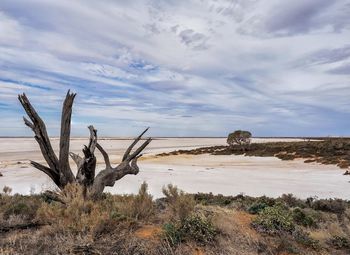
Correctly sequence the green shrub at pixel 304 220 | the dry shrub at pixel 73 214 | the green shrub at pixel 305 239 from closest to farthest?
the green shrub at pixel 305 239 → the dry shrub at pixel 73 214 → the green shrub at pixel 304 220

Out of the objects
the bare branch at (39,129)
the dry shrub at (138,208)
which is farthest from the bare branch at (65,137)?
the dry shrub at (138,208)

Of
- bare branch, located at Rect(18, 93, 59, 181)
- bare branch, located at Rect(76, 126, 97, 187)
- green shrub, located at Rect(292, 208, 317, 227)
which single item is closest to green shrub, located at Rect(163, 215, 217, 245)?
green shrub, located at Rect(292, 208, 317, 227)

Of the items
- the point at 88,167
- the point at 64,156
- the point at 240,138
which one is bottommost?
the point at 88,167

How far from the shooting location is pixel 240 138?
57.7 m

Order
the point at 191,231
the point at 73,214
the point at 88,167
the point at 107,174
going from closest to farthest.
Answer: the point at 191,231 < the point at 73,214 < the point at 88,167 < the point at 107,174

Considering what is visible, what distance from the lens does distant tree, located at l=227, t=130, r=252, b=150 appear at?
185 feet

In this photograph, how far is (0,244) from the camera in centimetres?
638

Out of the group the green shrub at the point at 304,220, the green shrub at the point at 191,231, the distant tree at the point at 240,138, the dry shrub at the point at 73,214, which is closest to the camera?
the green shrub at the point at 191,231

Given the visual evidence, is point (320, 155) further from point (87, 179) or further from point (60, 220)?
point (60, 220)

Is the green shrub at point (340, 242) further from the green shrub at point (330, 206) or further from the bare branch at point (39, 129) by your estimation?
the bare branch at point (39, 129)

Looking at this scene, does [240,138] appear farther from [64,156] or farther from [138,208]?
[138,208]

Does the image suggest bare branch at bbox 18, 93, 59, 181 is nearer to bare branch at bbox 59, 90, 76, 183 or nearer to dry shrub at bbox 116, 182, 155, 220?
bare branch at bbox 59, 90, 76, 183

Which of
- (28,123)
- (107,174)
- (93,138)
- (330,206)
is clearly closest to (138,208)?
(107,174)

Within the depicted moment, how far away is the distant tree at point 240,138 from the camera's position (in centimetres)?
5647
